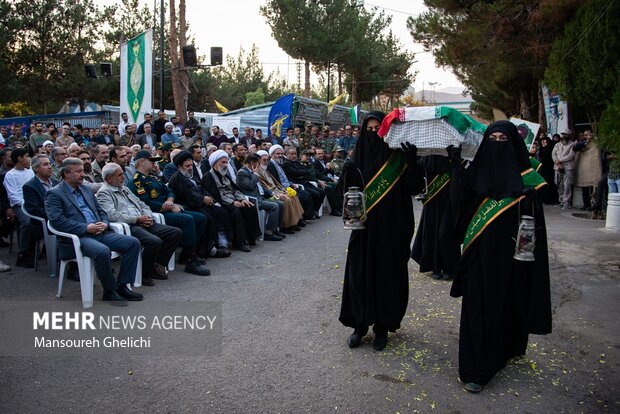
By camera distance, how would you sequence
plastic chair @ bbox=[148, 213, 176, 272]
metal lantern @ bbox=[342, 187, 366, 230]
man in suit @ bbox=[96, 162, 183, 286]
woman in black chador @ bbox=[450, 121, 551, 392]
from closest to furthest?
woman in black chador @ bbox=[450, 121, 551, 392], metal lantern @ bbox=[342, 187, 366, 230], man in suit @ bbox=[96, 162, 183, 286], plastic chair @ bbox=[148, 213, 176, 272]

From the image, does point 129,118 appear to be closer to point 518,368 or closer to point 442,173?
point 442,173

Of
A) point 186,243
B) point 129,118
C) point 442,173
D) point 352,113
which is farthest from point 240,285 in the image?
point 352,113

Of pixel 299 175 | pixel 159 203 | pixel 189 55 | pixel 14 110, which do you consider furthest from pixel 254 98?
pixel 159 203

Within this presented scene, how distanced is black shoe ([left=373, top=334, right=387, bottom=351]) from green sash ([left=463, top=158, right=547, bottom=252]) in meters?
1.03

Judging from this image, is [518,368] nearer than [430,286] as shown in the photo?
Yes

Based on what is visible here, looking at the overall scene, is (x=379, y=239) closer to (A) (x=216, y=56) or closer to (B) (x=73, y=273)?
(B) (x=73, y=273)

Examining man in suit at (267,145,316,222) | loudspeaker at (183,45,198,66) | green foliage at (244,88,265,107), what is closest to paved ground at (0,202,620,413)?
man in suit at (267,145,316,222)

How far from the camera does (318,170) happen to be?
12312mm

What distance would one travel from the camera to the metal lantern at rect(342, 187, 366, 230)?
408 centimetres

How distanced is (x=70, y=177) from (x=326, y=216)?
6946mm

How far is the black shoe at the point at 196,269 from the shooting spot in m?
6.56

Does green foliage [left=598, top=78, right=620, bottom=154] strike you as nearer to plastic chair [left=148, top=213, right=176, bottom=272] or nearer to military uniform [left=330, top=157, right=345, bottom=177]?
plastic chair [left=148, top=213, right=176, bottom=272]

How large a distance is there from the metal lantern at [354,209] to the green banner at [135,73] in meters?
11.1

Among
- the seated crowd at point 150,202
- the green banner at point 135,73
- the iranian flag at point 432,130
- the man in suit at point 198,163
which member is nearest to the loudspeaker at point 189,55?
the green banner at point 135,73
